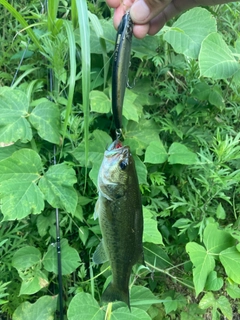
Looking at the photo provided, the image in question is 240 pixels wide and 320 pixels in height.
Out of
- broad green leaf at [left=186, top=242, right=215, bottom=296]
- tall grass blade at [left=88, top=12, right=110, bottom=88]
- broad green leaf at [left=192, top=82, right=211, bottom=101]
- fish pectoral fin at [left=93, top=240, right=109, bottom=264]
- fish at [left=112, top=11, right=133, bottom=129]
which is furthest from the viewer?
broad green leaf at [left=192, top=82, right=211, bottom=101]

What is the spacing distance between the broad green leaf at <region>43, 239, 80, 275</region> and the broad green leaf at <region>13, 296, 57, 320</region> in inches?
4.8

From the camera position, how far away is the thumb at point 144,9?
100cm

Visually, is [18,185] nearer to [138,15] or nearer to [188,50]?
[138,15]

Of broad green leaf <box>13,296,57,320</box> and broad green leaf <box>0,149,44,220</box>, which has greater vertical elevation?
broad green leaf <box>0,149,44,220</box>

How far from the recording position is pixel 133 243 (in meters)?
0.93

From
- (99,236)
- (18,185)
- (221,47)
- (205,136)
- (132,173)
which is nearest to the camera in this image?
(132,173)

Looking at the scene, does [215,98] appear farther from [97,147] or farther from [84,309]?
[84,309]

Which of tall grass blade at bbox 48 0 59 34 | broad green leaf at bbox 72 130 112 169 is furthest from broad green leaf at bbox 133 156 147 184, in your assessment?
tall grass blade at bbox 48 0 59 34

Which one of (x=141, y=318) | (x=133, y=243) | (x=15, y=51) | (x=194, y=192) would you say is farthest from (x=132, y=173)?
(x=15, y=51)

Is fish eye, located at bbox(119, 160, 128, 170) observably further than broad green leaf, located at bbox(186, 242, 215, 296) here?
No

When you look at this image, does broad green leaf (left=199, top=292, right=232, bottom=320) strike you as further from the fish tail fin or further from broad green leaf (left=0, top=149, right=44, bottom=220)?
broad green leaf (left=0, top=149, right=44, bottom=220)

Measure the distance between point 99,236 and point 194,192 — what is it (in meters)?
0.47

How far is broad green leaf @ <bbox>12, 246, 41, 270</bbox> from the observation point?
124cm

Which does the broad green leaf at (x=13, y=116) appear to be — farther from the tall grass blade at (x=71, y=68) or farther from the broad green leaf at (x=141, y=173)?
the broad green leaf at (x=141, y=173)
